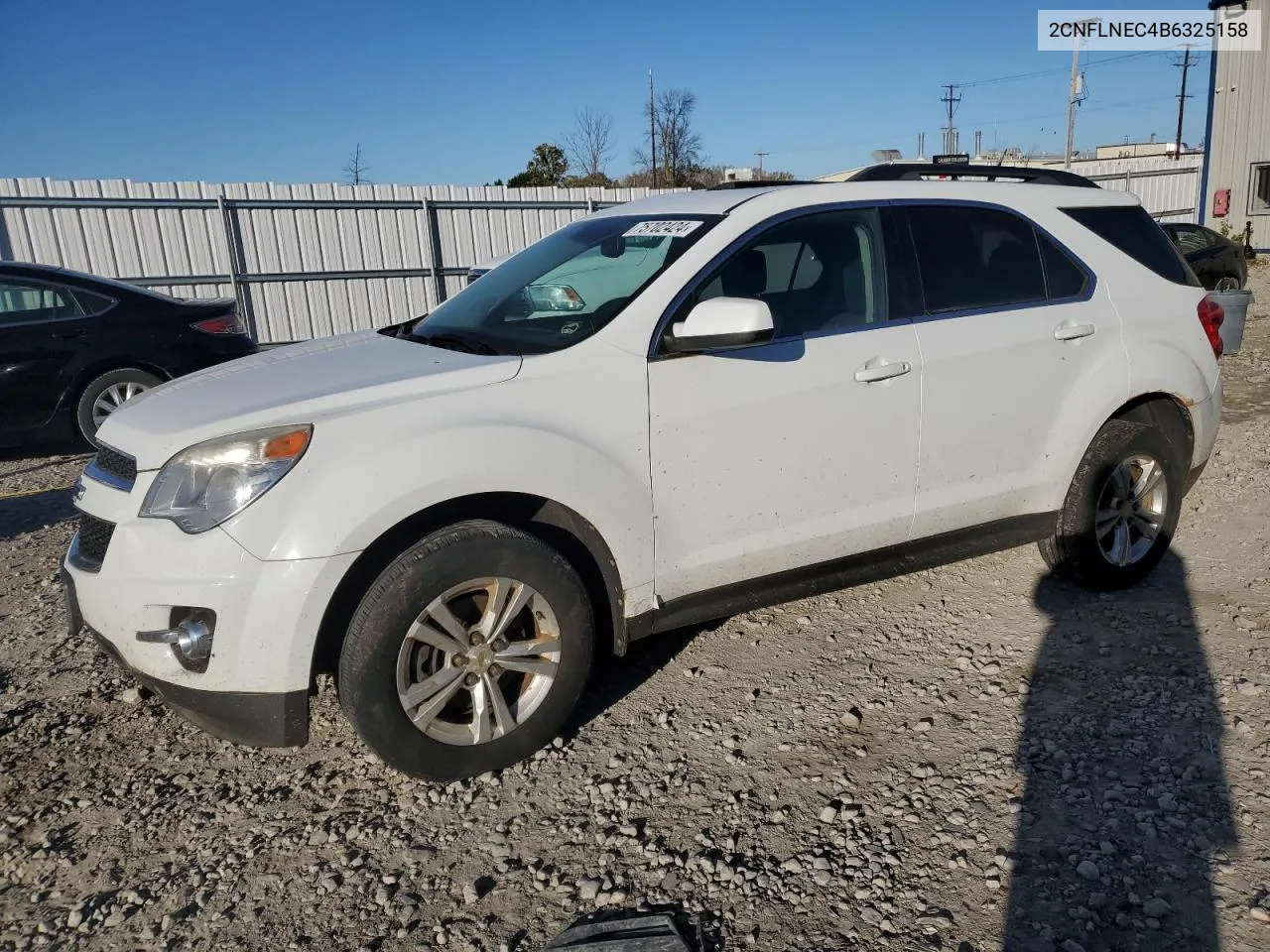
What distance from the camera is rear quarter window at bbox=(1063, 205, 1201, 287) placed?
3.96 metres

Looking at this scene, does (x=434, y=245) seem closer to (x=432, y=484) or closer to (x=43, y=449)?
(x=43, y=449)

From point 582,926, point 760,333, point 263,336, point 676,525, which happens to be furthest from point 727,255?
point 263,336

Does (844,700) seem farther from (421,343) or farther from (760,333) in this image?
(421,343)

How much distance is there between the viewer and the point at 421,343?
3.28 m

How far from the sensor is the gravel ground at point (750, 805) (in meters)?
2.29

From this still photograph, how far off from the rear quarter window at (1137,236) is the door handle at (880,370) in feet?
4.15

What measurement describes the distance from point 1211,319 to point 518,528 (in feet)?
11.1

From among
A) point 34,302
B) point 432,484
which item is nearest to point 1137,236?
point 432,484

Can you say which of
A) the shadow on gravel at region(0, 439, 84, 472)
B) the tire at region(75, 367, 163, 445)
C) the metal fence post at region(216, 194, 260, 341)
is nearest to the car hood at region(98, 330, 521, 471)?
the tire at region(75, 367, 163, 445)

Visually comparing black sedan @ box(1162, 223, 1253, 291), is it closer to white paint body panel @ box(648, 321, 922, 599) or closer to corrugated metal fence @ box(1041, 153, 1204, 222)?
corrugated metal fence @ box(1041, 153, 1204, 222)

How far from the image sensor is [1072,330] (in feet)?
12.2

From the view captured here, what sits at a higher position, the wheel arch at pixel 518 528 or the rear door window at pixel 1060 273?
the rear door window at pixel 1060 273

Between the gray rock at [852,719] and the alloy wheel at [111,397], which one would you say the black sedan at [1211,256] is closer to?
Result: the gray rock at [852,719]

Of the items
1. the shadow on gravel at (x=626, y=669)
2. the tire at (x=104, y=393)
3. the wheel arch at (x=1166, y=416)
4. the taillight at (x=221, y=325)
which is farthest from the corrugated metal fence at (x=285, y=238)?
the wheel arch at (x=1166, y=416)
